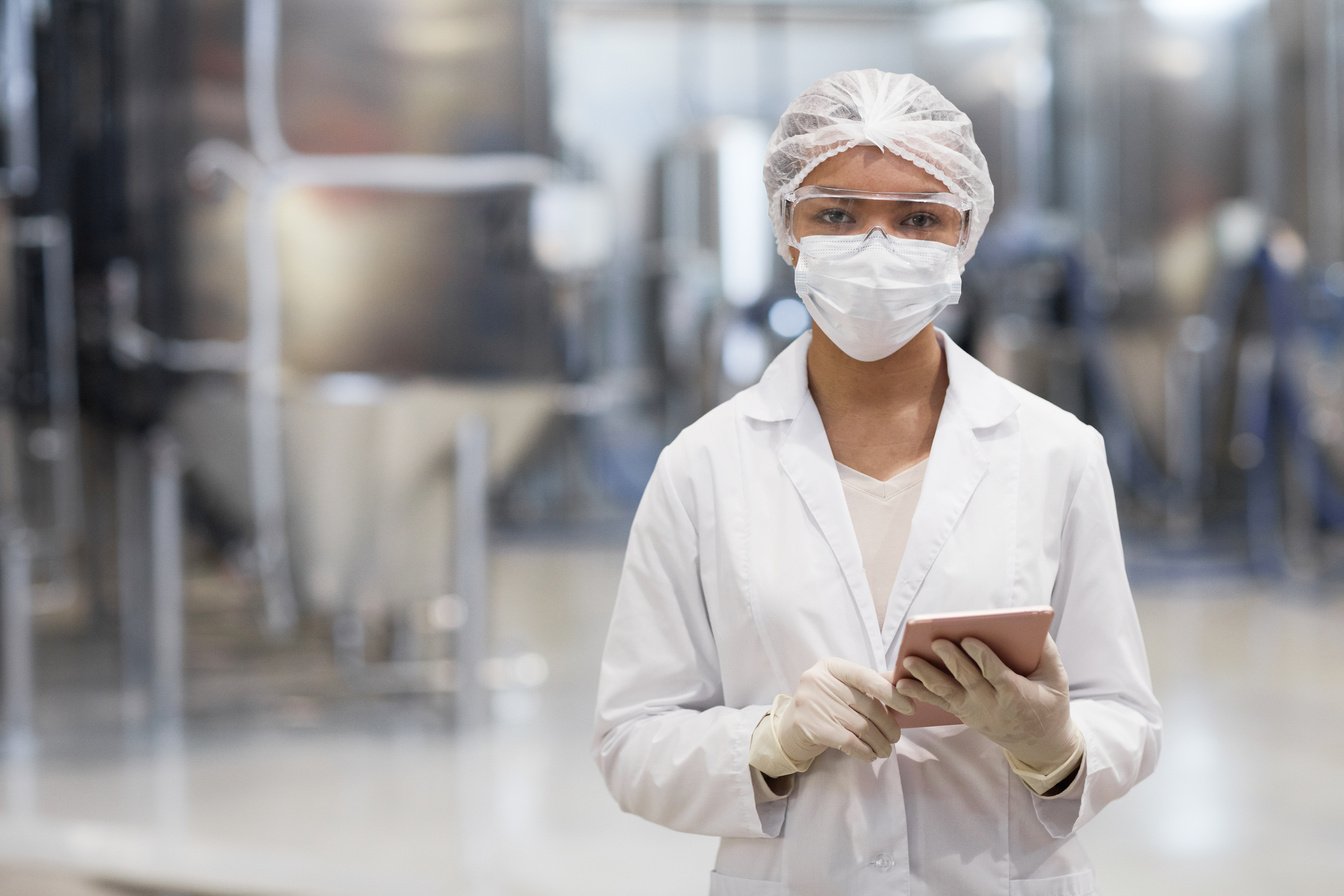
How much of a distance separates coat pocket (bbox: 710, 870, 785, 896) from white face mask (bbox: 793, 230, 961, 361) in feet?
1.52

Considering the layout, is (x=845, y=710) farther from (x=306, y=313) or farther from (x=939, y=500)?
(x=306, y=313)

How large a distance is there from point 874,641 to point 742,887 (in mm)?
251

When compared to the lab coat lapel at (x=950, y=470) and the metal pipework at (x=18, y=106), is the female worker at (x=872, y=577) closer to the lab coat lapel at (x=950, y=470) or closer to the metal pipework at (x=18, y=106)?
the lab coat lapel at (x=950, y=470)

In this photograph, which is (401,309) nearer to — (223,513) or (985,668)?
(223,513)

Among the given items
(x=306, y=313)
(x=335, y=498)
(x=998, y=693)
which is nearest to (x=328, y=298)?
(x=306, y=313)

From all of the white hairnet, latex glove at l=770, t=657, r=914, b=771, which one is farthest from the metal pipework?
latex glove at l=770, t=657, r=914, b=771

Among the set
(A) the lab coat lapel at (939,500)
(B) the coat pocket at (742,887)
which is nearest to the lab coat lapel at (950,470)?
(A) the lab coat lapel at (939,500)

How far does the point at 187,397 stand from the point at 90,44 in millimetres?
1344

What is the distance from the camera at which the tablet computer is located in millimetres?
1053

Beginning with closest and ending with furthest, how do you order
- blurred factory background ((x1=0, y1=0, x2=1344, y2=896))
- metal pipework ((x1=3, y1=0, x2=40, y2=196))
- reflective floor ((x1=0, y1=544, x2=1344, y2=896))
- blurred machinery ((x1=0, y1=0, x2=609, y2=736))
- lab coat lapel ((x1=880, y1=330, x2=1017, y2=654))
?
lab coat lapel ((x1=880, y1=330, x2=1017, y2=654)) → reflective floor ((x1=0, y1=544, x2=1344, y2=896)) → blurred factory background ((x1=0, y1=0, x2=1344, y2=896)) → blurred machinery ((x1=0, y1=0, x2=609, y2=736)) → metal pipework ((x1=3, y1=0, x2=40, y2=196))

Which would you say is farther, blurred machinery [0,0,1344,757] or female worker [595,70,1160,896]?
blurred machinery [0,0,1344,757]

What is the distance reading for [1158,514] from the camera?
742 cm

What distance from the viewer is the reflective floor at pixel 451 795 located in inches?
112

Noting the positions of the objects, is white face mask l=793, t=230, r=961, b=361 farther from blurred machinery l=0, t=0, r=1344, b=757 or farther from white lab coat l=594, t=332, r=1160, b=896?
blurred machinery l=0, t=0, r=1344, b=757
